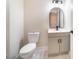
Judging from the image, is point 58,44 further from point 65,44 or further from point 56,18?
point 56,18

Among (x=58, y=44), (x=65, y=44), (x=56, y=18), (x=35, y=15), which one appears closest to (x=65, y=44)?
(x=65, y=44)

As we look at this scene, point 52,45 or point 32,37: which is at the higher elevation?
point 32,37

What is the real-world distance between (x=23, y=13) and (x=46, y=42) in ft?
3.76

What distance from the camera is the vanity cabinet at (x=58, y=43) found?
3.53m

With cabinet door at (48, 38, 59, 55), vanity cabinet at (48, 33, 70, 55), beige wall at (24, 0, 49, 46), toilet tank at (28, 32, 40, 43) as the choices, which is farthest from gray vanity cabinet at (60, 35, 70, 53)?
toilet tank at (28, 32, 40, 43)

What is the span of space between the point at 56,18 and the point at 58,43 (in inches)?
39.8

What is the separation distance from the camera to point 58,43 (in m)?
3.63

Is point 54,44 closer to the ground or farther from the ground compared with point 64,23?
closer to the ground

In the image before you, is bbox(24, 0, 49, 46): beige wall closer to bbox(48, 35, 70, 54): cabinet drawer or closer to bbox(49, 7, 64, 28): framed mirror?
bbox(48, 35, 70, 54): cabinet drawer

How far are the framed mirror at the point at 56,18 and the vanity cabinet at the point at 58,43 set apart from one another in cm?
66
